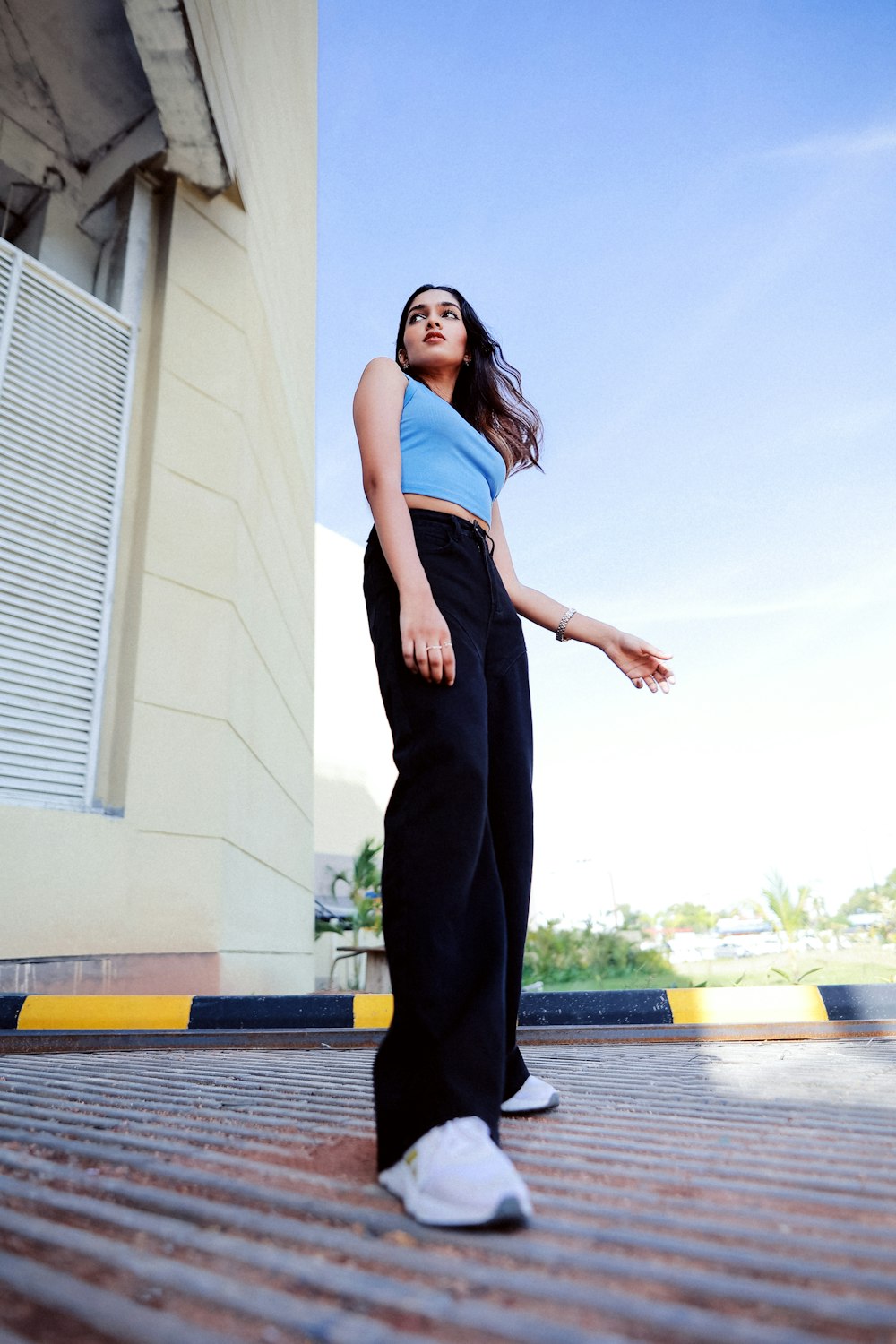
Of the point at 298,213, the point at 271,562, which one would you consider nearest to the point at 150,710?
the point at 271,562

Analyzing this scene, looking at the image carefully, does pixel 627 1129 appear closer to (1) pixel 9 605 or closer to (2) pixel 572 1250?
(2) pixel 572 1250

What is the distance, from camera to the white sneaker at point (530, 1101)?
153cm

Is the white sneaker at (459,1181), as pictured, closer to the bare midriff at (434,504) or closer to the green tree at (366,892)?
the bare midriff at (434,504)

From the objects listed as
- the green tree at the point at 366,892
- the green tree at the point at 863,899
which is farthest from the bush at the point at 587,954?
the green tree at the point at 863,899

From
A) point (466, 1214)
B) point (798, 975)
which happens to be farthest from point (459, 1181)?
point (798, 975)

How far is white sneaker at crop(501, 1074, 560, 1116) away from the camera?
1530mm

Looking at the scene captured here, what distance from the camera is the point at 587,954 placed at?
16438 mm

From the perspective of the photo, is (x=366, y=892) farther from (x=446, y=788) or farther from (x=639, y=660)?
(x=446, y=788)

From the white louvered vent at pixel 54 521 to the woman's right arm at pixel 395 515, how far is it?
3.11 m

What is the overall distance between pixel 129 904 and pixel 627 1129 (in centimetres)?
330

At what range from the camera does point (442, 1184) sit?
0.96 meters

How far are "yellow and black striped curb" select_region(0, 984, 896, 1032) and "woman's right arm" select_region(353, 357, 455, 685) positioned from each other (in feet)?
5.09

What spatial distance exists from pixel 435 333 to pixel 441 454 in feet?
1.44

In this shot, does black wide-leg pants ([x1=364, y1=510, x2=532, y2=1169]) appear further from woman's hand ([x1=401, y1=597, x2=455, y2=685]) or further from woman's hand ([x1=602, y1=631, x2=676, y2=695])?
woman's hand ([x1=602, y1=631, x2=676, y2=695])
